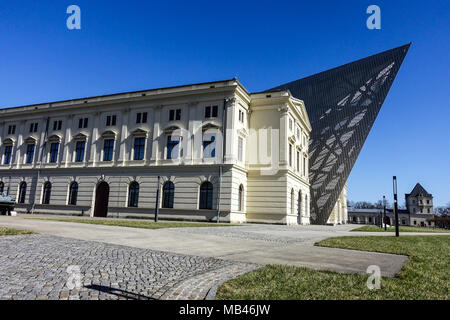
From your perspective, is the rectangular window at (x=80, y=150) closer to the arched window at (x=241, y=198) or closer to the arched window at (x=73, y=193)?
the arched window at (x=73, y=193)

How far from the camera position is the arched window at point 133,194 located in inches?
1455

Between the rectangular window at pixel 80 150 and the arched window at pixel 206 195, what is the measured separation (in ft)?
59.5

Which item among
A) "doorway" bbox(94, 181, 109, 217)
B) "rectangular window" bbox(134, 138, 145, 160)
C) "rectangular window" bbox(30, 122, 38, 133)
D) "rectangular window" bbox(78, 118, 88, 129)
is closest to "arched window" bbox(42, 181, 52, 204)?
"doorway" bbox(94, 181, 109, 217)

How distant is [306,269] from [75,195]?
3944 cm

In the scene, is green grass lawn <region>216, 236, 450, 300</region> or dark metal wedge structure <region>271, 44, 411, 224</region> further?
dark metal wedge structure <region>271, 44, 411, 224</region>

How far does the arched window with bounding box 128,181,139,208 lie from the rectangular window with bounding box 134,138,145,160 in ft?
10.5

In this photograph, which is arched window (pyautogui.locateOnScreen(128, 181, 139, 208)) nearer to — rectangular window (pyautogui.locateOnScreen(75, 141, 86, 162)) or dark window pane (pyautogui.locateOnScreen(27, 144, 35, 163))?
rectangular window (pyautogui.locateOnScreen(75, 141, 86, 162))

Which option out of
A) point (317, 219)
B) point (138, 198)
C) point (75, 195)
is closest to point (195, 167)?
point (138, 198)

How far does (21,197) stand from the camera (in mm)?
43906

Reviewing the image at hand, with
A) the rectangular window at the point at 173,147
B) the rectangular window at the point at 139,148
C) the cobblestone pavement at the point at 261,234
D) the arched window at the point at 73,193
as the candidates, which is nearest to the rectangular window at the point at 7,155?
the arched window at the point at 73,193

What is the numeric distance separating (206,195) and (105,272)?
27.2 m

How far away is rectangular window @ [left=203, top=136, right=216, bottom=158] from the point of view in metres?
34.5

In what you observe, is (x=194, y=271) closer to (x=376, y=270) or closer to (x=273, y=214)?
(x=376, y=270)

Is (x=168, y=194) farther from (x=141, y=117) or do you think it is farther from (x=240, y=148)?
(x=141, y=117)
